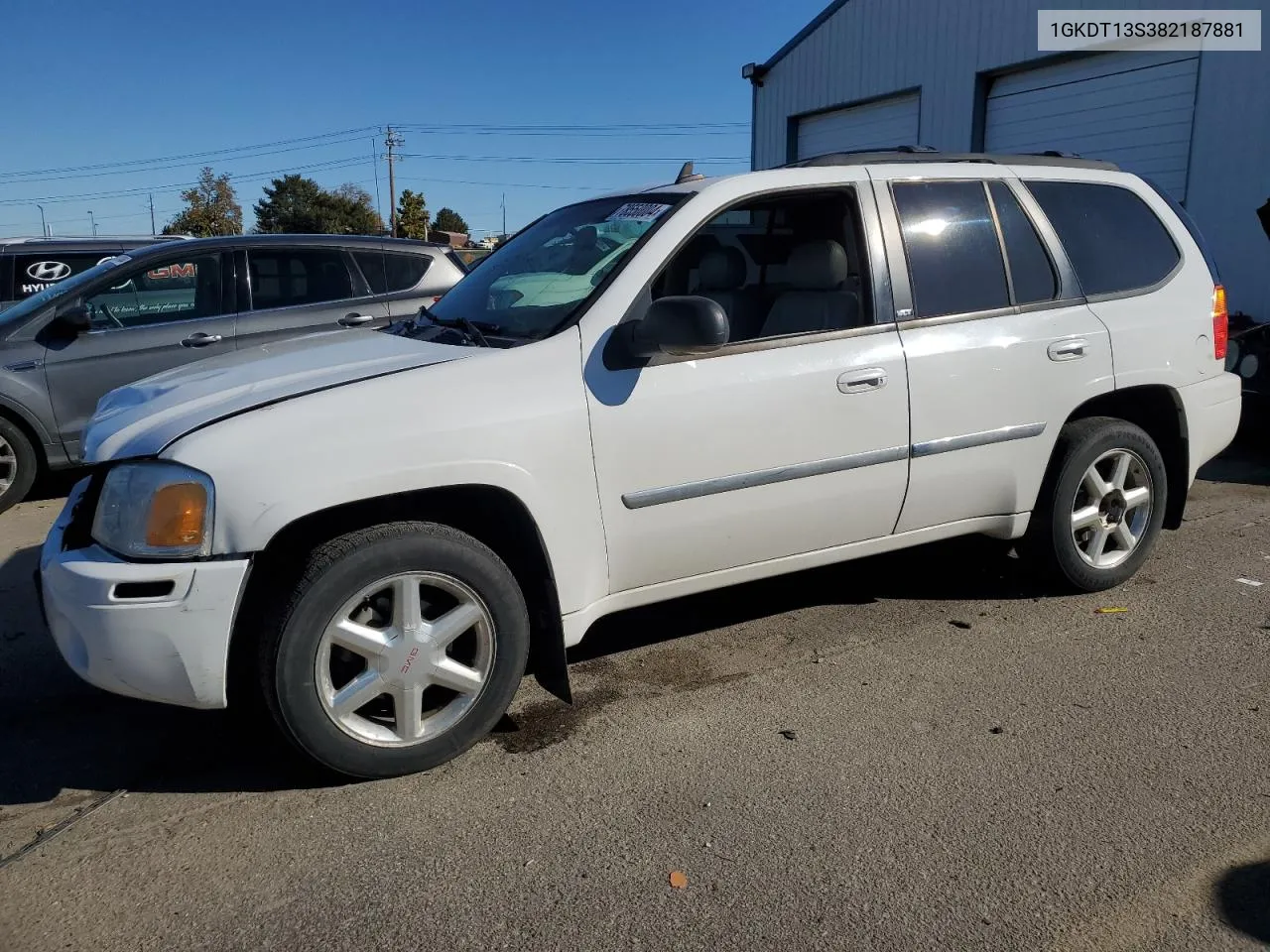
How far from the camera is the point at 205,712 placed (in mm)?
3584

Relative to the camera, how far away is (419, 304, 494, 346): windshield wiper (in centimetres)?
348

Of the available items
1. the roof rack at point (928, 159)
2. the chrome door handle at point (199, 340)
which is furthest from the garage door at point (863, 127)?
the roof rack at point (928, 159)

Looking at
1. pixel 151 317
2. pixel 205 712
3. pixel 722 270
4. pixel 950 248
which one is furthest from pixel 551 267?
pixel 151 317

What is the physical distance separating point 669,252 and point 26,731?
9.02 feet

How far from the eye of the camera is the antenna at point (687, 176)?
4.08 m

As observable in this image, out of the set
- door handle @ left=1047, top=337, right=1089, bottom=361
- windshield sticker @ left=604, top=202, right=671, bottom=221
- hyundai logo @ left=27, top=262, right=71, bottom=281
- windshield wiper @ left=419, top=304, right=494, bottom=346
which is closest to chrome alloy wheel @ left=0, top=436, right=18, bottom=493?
hyundai logo @ left=27, top=262, right=71, bottom=281

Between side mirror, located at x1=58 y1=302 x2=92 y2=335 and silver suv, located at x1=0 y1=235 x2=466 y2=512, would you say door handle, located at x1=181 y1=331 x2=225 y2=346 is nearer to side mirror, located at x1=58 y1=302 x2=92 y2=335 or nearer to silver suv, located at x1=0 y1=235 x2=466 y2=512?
silver suv, located at x1=0 y1=235 x2=466 y2=512

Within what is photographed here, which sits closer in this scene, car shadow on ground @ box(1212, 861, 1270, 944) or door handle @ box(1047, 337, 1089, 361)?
car shadow on ground @ box(1212, 861, 1270, 944)

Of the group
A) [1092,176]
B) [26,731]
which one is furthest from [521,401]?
[1092,176]

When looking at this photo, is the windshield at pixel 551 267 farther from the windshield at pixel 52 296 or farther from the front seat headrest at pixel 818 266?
the windshield at pixel 52 296

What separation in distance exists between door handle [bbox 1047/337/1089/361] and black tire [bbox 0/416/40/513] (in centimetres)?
611

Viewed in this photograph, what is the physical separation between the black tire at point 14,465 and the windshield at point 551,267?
388 cm

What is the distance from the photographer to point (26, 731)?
11.3 feet

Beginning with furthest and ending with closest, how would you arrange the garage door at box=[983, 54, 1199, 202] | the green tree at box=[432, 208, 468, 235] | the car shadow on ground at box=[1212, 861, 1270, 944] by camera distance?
1. the green tree at box=[432, 208, 468, 235]
2. the garage door at box=[983, 54, 1199, 202]
3. the car shadow on ground at box=[1212, 861, 1270, 944]
